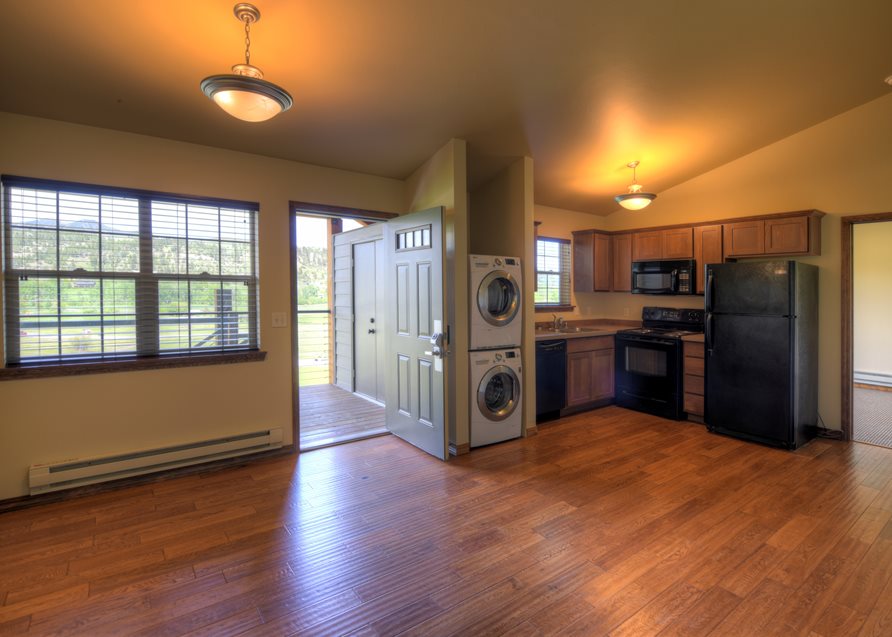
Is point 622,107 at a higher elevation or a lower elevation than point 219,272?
higher

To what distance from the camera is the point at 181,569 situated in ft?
7.41

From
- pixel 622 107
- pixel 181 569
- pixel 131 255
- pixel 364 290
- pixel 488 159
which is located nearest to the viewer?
pixel 181 569

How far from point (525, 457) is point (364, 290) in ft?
10.3

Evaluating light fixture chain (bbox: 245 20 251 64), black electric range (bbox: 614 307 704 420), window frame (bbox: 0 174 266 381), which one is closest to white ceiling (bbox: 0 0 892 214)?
light fixture chain (bbox: 245 20 251 64)

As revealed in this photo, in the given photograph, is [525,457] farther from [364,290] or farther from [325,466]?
[364,290]

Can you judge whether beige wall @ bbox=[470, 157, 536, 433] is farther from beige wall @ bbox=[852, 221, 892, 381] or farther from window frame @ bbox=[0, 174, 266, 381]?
beige wall @ bbox=[852, 221, 892, 381]

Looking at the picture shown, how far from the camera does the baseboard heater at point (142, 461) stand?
9.64 feet

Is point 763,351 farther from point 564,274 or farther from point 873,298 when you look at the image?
point 873,298

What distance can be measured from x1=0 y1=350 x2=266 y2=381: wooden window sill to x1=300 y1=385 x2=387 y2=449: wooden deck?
1054 mm

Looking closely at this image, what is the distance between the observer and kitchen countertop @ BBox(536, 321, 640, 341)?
4805 millimetres

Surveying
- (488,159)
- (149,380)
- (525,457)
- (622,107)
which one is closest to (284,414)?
(149,380)

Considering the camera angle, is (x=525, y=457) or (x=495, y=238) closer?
(x=525, y=457)

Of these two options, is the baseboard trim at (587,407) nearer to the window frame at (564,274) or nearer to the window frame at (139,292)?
the window frame at (564,274)

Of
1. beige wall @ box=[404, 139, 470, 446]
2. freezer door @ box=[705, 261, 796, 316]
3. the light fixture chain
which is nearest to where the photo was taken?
the light fixture chain
